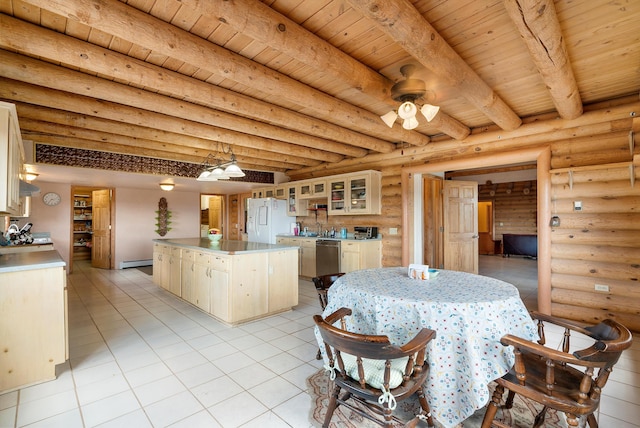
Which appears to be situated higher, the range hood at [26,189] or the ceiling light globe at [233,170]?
the ceiling light globe at [233,170]

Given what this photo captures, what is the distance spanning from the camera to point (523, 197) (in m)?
9.80

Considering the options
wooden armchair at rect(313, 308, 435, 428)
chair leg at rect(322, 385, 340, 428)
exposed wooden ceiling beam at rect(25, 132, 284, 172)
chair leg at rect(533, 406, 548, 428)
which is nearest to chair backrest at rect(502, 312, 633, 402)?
chair leg at rect(533, 406, 548, 428)

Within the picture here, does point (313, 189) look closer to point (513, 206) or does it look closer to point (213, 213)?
point (213, 213)

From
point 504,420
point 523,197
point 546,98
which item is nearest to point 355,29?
point 546,98

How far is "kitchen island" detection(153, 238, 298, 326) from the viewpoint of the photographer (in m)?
3.56

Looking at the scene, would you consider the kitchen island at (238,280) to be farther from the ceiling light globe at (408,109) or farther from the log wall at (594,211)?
the log wall at (594,211)

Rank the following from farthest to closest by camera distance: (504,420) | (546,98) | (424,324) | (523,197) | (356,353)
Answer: (523,197) < (546,98) < (504,420) < (424,324) < (356,353)

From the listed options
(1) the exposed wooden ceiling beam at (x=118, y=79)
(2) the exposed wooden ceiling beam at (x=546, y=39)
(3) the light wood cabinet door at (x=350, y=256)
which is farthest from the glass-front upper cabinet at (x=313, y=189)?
(2) the exposed wooden ceiling beam at (x=546, y=39)

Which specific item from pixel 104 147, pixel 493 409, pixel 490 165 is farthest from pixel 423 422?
pixel 104 147

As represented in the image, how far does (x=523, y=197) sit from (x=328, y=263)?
784 centimetres

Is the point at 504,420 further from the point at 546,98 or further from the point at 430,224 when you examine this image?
the point at 430,224

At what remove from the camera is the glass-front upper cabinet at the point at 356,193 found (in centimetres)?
547

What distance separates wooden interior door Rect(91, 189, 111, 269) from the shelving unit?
1309 millimetres

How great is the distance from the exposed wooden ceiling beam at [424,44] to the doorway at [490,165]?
1.28m
